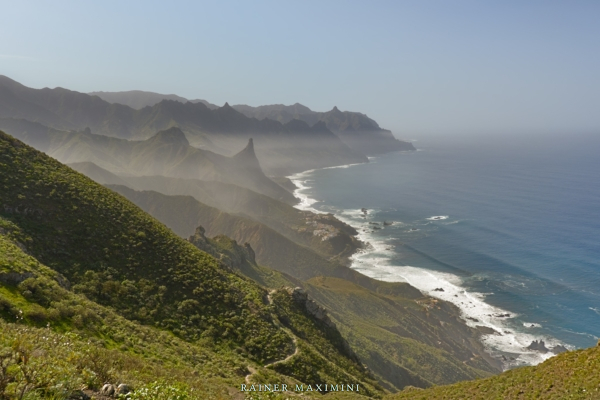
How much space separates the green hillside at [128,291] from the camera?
1700 centimetres

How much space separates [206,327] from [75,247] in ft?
37.7

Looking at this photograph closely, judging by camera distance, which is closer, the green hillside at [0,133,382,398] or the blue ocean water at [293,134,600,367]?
the green hillside at [0,133,382,398]

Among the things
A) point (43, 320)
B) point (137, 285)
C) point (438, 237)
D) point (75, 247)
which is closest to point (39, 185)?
point (75, 247)

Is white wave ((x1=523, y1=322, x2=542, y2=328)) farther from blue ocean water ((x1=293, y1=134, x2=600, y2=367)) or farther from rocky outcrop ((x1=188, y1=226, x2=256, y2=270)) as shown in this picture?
rocky outcrop ((x1=188, y1=226, x2=256, y2=270))

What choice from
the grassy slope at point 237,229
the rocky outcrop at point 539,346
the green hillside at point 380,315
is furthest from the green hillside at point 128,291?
the grassy slope at point 237,229

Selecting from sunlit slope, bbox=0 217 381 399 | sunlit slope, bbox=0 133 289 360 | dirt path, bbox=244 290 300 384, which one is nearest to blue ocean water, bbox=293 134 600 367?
dirt path, bbox=244 290 300 384

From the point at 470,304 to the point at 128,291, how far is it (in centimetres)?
7771

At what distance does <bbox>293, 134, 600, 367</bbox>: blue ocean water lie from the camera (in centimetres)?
7050

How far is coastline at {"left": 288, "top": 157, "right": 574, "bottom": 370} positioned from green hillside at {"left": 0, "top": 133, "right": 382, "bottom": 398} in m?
47.7

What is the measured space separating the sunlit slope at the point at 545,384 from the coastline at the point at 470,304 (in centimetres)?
5096

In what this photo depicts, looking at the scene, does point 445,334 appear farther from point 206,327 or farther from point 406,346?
point 206,327

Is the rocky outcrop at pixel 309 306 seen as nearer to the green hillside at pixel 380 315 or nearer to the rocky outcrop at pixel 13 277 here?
the green hillside at pixel 380 315

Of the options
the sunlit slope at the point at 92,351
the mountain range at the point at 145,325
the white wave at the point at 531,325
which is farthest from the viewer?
the white wave at the point at 531,325

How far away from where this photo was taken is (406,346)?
180ft
